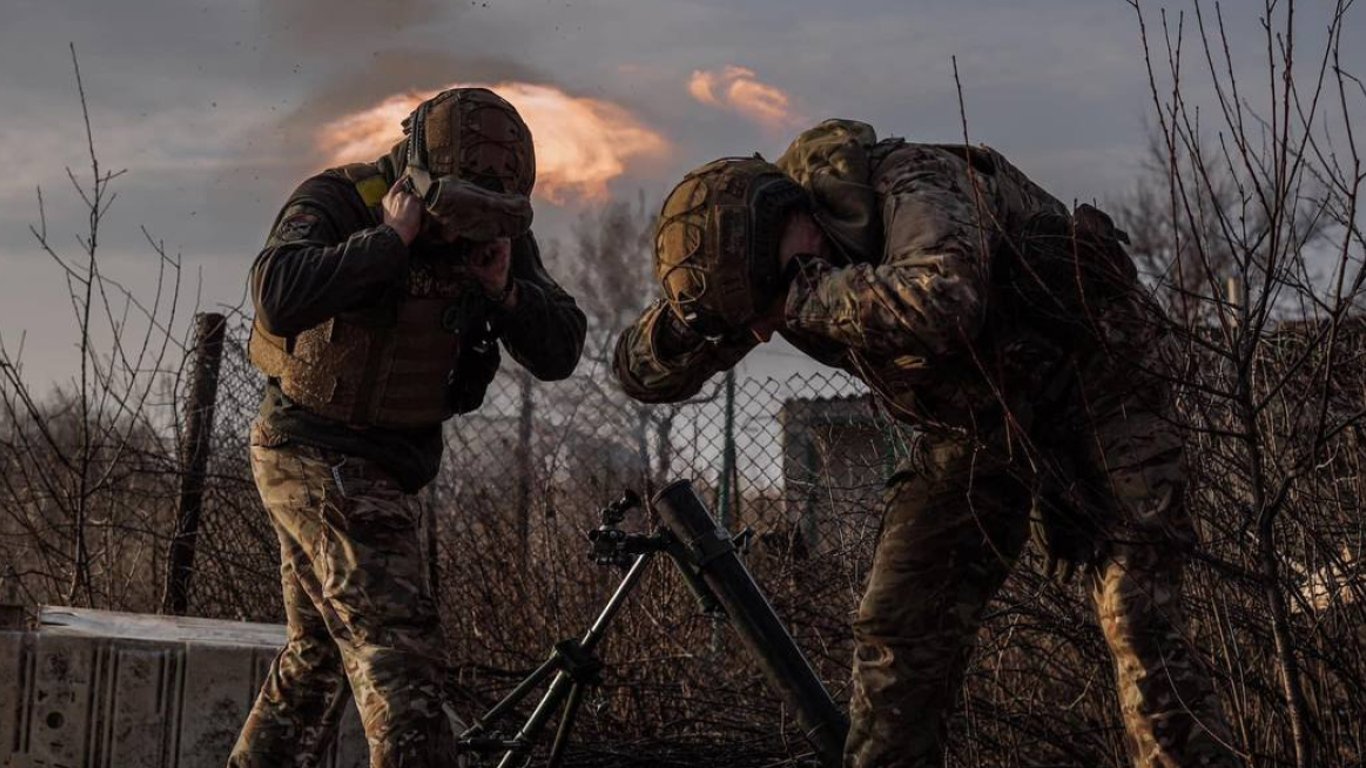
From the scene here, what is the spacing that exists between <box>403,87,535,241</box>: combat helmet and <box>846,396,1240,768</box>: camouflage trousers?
4.11 feet

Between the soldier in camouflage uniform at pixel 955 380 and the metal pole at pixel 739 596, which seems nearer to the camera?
the soldier in camouflage uniform at pixel 955 380

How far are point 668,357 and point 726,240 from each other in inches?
17.1

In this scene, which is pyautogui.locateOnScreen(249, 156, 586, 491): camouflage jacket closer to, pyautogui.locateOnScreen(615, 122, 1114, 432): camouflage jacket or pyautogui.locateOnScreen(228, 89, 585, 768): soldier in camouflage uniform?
pyautogui.locateOnScreen(228, 89, 585, 768): soldier in camouflage uniform

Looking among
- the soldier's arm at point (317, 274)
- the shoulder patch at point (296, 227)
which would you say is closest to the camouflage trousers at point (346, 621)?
the soldier's arm at point (317, 274)

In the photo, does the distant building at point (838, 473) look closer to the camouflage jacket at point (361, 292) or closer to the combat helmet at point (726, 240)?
the camouflage jacket at point (361, 292)

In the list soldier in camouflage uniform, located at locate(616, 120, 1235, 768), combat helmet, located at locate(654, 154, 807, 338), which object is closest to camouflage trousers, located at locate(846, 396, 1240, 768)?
soldier in camouflage uniform, located at locate(616, 120, 1235, 768)

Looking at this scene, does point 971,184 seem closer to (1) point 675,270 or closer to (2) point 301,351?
(1) point 675,270

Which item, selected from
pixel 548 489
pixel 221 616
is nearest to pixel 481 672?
pixel 548 489

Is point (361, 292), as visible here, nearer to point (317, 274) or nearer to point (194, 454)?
point (317, 274)

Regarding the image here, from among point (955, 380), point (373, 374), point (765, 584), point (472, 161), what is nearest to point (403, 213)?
point (472, 161)

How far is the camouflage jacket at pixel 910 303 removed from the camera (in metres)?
3.25

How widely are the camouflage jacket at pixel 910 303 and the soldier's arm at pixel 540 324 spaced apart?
564 millimetres

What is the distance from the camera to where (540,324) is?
4.54 metres

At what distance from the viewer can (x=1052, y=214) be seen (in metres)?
3.66
